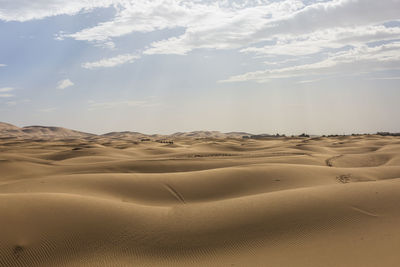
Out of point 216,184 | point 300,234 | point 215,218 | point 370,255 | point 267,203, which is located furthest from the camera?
point 216,184

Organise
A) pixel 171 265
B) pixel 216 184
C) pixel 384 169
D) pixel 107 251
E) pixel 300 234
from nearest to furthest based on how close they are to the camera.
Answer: pixel 171 265 < pixel 107 251 < pixel 300 234 < pixel 216 184 < pixel 384 169

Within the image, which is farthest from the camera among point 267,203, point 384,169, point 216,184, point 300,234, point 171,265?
point 384,169

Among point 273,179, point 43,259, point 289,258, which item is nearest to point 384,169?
point 273,179

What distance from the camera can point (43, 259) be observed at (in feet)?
18.3

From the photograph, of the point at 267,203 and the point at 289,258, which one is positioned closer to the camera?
the point at 289,258

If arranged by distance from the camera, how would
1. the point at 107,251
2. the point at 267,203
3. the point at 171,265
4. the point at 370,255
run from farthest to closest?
the point at 267,203
the point at 107,251
the point at 171,265
the point at 370,255

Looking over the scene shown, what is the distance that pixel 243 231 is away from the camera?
6.68 meters

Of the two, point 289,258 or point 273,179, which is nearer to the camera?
point 289,258

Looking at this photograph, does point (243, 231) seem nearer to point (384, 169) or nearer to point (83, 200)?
point (83, 200)

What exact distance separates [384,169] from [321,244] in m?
10.8

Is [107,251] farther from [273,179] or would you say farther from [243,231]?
[273,179]

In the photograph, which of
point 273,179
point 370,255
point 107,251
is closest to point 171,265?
point 107,251

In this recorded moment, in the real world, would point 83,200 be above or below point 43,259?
above

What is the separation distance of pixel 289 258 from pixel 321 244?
2.74 ft
